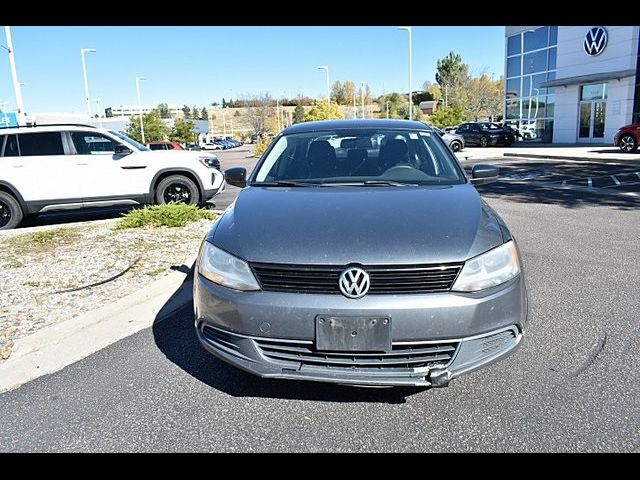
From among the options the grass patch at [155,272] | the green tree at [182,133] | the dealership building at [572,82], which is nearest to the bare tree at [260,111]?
the green tree at [182,133]

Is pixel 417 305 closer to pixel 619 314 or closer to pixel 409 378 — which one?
pixel 409 378

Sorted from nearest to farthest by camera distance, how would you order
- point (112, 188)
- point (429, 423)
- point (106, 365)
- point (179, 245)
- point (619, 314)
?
point (429, 423)
point (106, 365)
point (619, 314)
point (179, 245)
point (112, 188)

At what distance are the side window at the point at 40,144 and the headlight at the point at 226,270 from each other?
644 centimetres

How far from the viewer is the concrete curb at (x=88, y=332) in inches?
122

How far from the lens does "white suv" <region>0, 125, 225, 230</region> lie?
7.57m

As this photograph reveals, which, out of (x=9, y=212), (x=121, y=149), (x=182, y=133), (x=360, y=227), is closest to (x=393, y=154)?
(x=360, y=227)

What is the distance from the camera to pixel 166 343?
339 centimetres

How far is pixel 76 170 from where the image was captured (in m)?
7.72

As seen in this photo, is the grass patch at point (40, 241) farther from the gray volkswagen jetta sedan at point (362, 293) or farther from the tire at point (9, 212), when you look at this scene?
the gray volkswagen jetta sedan at point (362, 293)

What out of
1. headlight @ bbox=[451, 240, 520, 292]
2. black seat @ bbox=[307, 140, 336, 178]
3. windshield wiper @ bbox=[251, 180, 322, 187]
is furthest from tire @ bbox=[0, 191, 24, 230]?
headlight @ bbox=[451, 240, 520, 292]

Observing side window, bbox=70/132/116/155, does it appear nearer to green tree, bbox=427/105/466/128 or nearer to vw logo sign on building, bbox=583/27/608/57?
vw logo sign on building, bbox=583/27/608/57

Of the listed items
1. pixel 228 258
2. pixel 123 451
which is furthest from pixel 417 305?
pixel 123 451

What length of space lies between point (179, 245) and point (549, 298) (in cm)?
419

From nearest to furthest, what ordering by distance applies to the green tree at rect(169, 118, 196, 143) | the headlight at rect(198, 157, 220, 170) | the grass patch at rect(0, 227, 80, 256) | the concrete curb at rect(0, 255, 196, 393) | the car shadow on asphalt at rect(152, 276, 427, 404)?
1. the car shadow on asphalt at rect(152, 276, 427, 404)
2. the concrete curb at rect(0, 255, 196, 393)
3. the grass patch at rect(0, 227, 80, 256)
4. the headlight at rect(198, 157, 220, 170)
5. the green tree at rect(169, 118, 196, 143)
